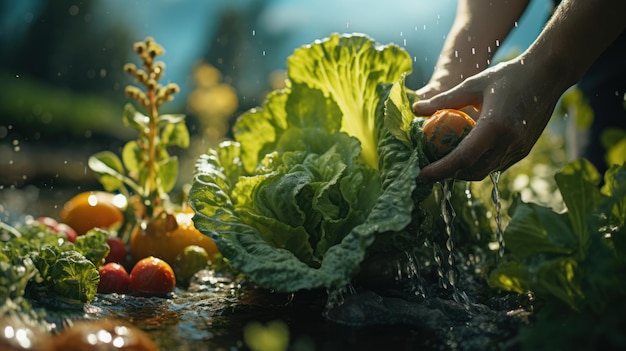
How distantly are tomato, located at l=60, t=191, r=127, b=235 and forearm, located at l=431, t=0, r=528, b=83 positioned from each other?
1.83 m

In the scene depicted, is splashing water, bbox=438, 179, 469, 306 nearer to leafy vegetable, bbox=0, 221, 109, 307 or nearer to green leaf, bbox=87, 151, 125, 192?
leafy vegetable, bbox=0, 221, 109, 307

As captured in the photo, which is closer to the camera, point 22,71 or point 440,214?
point 440,214

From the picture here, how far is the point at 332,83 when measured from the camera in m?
3.05

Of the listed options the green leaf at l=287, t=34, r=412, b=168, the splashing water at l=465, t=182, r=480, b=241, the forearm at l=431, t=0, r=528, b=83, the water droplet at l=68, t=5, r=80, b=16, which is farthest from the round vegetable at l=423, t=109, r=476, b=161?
the water droplet at l=68, t=5, r=80, b=16

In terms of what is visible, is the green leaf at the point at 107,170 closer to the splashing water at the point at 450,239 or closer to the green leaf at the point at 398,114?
the green leaf at the point at 398,114

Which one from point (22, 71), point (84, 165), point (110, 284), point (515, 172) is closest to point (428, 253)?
point (110, 284)

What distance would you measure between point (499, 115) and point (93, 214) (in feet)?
7.76

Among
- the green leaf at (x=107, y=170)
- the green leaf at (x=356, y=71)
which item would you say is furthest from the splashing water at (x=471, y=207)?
the green leaf at (x=107, y=170)

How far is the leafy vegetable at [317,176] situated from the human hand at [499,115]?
175mm

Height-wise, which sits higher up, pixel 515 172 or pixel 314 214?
pixel 515 172

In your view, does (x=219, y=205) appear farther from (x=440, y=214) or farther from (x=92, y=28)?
(x=92, y=28)

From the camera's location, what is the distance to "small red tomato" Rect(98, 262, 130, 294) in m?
2.87

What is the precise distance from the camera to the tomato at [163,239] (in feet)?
10.8

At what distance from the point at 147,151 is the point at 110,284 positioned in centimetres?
83
